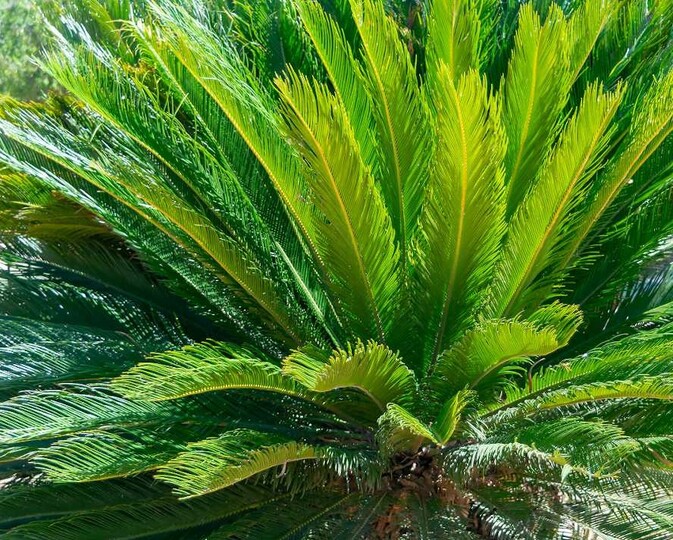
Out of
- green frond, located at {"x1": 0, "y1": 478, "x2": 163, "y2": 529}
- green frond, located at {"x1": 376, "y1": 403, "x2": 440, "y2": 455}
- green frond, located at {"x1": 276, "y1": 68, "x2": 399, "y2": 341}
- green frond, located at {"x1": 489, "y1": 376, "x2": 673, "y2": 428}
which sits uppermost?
green frond, located at {"x1": 276, "y1": 68, "x2": 399, "y2": 341}

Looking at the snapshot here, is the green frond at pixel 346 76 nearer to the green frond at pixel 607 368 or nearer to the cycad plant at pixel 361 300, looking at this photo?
the cycad plant at pixel 361 300

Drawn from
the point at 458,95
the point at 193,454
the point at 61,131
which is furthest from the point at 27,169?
the point at 458,95

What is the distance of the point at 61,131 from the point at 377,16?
1357 millimetres

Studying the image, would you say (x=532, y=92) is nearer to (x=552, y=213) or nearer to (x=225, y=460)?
(x=552, y=213)

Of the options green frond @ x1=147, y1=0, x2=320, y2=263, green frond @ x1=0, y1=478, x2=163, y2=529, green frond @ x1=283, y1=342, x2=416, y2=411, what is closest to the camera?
green frond @ x1=283, y1=342, x2=416, y2=411

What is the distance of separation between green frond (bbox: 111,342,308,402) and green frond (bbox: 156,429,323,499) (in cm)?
18

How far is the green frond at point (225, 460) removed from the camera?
2.46 m

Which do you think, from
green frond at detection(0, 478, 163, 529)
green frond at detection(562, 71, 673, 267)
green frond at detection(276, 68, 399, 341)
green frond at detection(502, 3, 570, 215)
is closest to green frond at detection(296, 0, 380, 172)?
green frond at detection(276, 68, 399, 341)

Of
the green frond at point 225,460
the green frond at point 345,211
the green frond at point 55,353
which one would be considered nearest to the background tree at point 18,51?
the green frond at point 55,353

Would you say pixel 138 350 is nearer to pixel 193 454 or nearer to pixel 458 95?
pixel 193 454

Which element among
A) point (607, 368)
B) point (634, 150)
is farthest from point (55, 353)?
point (634, 150)

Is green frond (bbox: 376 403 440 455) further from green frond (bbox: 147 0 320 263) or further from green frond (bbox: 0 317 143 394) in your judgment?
green frond (bbox: 0 317 143 394)

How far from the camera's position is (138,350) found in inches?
136

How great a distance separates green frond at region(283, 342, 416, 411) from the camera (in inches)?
95.1
